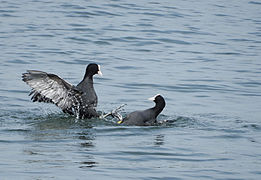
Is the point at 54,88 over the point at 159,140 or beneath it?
over

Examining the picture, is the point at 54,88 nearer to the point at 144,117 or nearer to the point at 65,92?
the point at 65,92

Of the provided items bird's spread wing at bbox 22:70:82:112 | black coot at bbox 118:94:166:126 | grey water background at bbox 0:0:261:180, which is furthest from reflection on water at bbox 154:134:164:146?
bird's spread wing at bbox 22:70:82:112

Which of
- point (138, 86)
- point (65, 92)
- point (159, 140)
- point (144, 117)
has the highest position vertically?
point (65, 92)

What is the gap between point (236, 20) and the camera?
21.7 metres

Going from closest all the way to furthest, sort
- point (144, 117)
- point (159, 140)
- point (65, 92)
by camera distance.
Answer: point (159, 140) → point (144, 117) → point (65, 92)

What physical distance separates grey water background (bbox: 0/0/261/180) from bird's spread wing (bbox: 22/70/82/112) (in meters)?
0.33

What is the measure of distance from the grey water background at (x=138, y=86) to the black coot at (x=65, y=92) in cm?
24

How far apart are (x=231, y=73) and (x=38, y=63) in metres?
4.19

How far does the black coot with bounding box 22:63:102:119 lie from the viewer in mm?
8953

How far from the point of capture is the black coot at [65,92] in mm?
8953

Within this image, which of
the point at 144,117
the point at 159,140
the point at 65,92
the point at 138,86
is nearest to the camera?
the point at 159,140

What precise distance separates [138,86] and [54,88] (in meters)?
3.24

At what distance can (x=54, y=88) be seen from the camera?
9094 mm

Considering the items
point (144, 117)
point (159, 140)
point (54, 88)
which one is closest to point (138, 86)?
point (144, 117)
